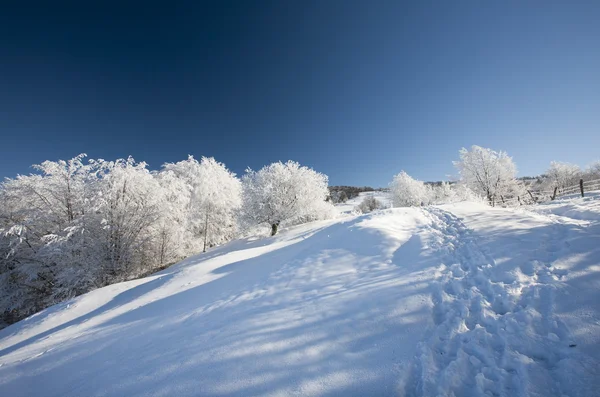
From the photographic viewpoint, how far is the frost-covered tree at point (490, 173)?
101 ft

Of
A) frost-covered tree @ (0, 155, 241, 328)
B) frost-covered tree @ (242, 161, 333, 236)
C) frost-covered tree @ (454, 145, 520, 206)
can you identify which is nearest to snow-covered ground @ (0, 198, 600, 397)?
frost-covered tree @ (0, 155, 241, 328)

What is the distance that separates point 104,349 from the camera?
4.72 meters

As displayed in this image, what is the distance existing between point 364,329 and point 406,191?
44.6m

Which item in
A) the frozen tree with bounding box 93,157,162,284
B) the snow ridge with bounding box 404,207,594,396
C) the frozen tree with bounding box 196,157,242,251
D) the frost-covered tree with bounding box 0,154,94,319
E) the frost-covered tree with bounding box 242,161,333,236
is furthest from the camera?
the frozen tree with bounding box 196,157,242,251

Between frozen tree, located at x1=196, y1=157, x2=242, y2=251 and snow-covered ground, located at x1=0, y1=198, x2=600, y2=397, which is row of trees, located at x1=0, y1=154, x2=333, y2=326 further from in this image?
snow-covered ground, located at x1=0, y1=198, x2=600, y2=397

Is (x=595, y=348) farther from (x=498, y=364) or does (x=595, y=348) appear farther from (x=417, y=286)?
(x=417, y=286)

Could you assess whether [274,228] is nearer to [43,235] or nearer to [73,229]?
[73,229]

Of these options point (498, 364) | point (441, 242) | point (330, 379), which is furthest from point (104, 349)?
point (441, 242)

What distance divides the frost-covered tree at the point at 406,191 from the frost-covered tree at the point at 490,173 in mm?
10060

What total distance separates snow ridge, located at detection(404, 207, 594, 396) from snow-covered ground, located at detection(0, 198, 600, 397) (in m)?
0.02

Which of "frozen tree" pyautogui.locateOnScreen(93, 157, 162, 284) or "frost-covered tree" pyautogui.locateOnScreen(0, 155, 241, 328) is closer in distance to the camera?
"frost-covered tree" pyautogui.locateOnScreen(0, 155, 241, 328)

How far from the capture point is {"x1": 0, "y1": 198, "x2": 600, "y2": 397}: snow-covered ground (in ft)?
9.53

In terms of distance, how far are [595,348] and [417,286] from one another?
2301 millimetres

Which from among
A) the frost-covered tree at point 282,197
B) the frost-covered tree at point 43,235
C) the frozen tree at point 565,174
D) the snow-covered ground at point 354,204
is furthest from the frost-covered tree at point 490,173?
the frost-covered tree at point 43,235
